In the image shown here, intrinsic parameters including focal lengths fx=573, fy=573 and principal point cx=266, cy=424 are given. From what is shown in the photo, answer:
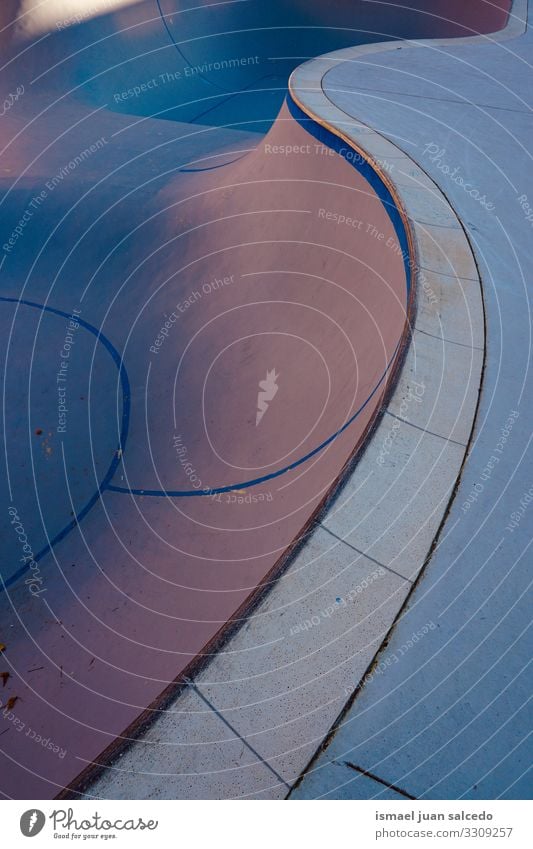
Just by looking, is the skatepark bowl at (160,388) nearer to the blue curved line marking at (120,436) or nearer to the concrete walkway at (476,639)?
the blue curved line marking at (120,436)

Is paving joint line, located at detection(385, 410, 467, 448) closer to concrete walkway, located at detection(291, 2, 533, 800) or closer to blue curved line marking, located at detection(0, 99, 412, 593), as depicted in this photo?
concrete walkway, located at detection(291, 2, 533, 800)

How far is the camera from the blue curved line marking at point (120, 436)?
597 centimetres

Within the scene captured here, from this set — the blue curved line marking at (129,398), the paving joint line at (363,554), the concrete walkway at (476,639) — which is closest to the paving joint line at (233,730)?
the concrete walkway at (476,639)

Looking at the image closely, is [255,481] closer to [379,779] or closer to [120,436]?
[120,436]

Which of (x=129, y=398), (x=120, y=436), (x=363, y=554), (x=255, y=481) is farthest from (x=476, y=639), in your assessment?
(x=129, y=398)

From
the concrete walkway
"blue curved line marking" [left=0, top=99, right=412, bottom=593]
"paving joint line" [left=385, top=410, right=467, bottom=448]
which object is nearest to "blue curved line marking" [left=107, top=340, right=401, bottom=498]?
"blue curved line marking" [left=0, top=99, right=412, bottom=593]

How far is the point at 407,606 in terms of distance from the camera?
12.0ft

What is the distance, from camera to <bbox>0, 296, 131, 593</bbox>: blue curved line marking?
597cm

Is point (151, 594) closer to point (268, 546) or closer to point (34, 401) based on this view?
point (268, 546)

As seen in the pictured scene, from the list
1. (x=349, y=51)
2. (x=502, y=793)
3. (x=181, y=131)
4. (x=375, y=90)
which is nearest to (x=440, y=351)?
(x=502, y=793)

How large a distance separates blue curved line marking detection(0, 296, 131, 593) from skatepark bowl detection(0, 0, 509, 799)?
3 cm

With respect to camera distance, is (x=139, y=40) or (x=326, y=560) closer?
(x=326, y=560)
